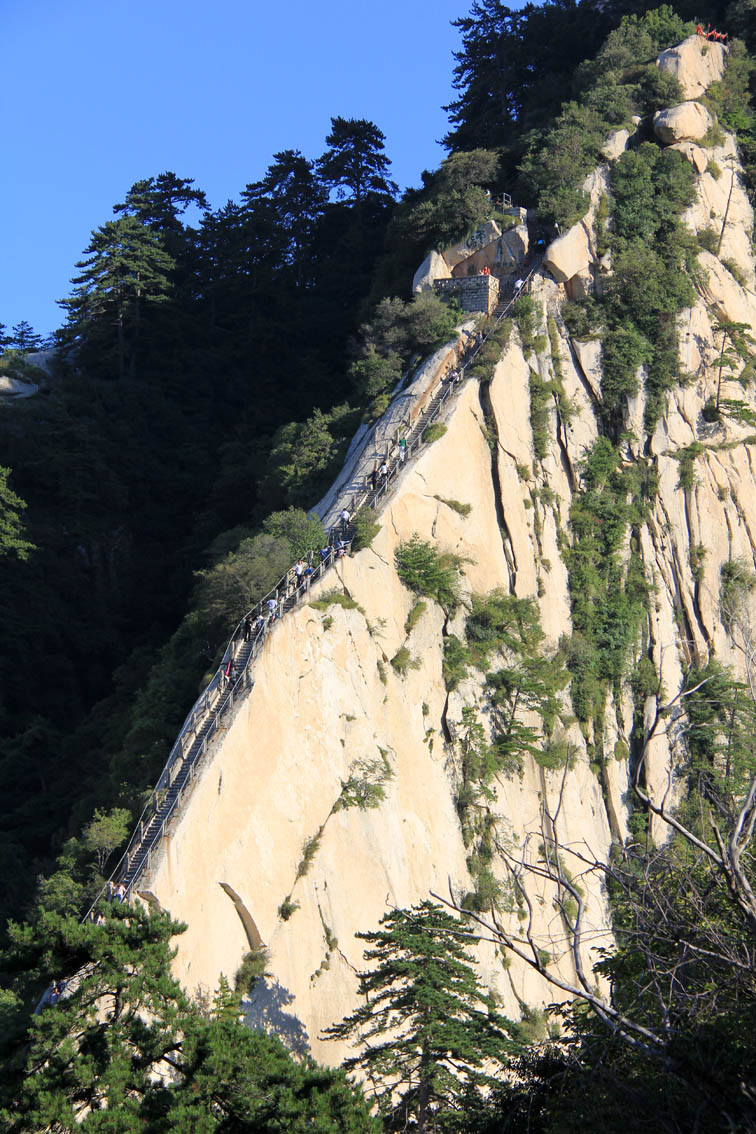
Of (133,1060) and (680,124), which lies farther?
(680,124)

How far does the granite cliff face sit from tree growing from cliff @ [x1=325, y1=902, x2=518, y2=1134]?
348 cm

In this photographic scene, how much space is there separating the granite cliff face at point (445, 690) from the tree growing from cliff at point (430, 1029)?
3.48 m

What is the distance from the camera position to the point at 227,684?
102 ft

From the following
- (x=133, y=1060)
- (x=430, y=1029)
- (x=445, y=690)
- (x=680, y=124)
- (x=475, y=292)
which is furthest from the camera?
(x=680, y=124)

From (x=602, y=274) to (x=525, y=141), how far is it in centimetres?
717

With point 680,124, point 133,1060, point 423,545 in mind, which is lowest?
point 133,1060

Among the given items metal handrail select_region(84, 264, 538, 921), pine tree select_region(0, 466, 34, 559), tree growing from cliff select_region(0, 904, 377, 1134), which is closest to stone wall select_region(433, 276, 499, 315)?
metal handrail select_region(84, 264, 538, 921)

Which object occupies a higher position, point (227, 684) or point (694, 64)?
point (694, 64)

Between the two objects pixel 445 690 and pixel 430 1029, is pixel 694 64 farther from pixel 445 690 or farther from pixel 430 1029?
pixel 430 1029

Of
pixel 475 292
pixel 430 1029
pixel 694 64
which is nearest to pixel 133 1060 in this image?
pixel 430 1029

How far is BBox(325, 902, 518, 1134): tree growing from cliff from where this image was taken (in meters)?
21.8

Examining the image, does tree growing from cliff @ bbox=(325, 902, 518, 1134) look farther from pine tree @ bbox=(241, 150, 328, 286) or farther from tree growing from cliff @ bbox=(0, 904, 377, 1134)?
pine tree @ bbox=(241, 150, 328, 286)

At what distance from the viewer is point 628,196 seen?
46406 millimetres

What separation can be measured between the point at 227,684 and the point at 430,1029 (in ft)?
36.5
